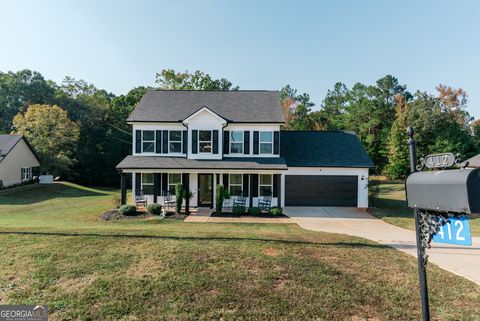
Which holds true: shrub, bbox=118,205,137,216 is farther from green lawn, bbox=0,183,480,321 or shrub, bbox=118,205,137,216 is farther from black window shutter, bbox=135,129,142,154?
green lawn, bbox=0,183,480,321

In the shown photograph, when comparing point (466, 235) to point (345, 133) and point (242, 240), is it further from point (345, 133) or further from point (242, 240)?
point (345, 133)

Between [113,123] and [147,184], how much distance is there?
29920mm

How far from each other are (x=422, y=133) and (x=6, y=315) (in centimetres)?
4558

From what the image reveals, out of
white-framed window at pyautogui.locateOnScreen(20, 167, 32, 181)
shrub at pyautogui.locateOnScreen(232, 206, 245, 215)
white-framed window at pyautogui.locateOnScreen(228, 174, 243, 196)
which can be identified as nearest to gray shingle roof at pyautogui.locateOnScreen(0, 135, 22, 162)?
white-framed window at pyautogui.locateOnScreen(20, 167, 32, 181)

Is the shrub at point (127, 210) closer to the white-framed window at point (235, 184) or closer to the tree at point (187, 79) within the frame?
the white-framed window at point (235, 184)

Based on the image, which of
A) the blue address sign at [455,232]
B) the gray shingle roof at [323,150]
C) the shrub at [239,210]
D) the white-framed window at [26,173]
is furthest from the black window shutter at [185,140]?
the white-framed window at [26,173]

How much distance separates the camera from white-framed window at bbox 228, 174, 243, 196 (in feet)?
61.8

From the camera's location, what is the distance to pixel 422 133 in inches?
1563

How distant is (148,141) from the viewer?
63.7ft

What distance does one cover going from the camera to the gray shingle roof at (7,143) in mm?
29350

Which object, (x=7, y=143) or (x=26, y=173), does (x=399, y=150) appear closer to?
(x=26, y=173)

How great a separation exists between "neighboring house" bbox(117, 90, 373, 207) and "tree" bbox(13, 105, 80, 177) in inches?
811

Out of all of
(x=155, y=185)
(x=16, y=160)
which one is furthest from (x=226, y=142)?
(x=16, y=160)

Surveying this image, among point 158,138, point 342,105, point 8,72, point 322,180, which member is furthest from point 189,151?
point 342,105
